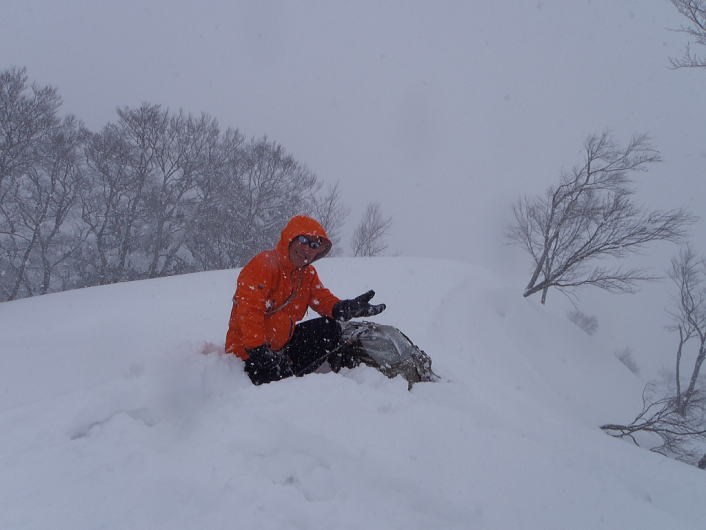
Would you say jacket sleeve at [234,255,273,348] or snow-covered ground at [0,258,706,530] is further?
jacket sleeve at [234,255,273,348]

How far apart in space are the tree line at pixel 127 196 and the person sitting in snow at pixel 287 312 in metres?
13.8

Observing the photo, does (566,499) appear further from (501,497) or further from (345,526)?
(345,526)

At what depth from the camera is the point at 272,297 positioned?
2701 mm

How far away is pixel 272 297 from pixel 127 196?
1666cm

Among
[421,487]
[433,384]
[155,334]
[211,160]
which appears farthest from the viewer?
[211,160]

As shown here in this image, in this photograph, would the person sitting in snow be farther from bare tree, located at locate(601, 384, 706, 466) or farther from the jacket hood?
bare tree, located at locate(601, 384, 706, 466)

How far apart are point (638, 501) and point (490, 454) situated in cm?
85

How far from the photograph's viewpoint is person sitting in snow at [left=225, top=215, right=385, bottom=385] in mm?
2430

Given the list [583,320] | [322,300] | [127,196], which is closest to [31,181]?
[127,196]

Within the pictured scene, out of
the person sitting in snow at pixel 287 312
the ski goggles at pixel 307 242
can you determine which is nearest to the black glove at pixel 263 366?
the person sitting in snow at pixel 287 312

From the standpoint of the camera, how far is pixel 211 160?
17.0 metres

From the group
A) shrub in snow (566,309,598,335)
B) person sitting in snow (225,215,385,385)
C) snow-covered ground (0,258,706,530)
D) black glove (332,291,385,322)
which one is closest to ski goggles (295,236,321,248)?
person sitting in snow (225,215,385,385)

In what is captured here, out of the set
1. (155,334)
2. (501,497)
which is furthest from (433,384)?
(155,334)

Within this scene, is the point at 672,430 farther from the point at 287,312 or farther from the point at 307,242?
the point at 307,242
